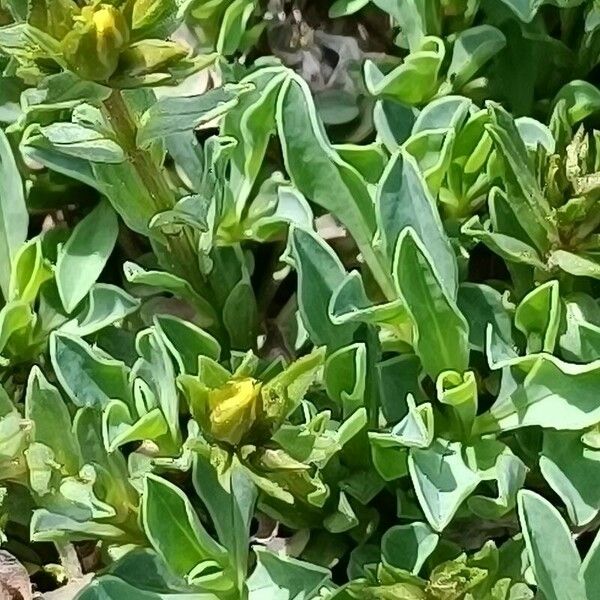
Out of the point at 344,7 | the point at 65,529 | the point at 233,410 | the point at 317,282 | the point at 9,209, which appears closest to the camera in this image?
the point at 233,410

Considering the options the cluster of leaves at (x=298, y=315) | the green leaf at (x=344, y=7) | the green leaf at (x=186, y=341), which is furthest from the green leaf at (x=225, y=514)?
the green leaf at (x=344, y=7)

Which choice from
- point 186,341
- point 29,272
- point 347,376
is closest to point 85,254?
point 29,272

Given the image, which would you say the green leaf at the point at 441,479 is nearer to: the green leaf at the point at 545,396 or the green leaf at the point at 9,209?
the green leaf at the point at 545,396

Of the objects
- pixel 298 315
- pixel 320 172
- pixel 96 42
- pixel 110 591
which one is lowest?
pixel 110 591

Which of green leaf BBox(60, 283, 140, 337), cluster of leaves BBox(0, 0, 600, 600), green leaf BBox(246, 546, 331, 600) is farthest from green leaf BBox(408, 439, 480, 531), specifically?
green leaf BBox(60, 283, 140, 337)

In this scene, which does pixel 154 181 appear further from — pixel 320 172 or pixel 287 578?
pixel 287 578

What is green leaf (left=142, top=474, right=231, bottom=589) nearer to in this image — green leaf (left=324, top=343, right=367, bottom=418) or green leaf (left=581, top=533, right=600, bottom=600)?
green leaf (left=324, top=343, right=367, bottom=418)

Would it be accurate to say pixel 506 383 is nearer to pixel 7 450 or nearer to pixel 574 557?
pixel 574 557
